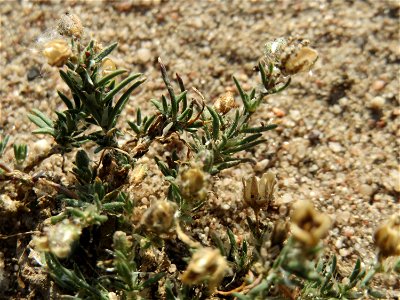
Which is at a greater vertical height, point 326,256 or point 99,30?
point 99,30

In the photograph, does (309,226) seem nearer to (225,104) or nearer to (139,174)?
(225,104)

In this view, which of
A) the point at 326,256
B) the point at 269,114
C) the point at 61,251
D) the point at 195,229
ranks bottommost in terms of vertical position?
the point at 326,256

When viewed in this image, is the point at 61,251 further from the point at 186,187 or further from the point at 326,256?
the point at 326,256

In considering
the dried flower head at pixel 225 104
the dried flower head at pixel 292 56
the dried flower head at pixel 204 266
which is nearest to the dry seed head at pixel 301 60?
the dried flower head at pixel 292 56

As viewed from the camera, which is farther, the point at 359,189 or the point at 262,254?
the point at 359,189

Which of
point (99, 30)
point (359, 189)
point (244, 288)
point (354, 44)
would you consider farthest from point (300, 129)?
point (99, 30)

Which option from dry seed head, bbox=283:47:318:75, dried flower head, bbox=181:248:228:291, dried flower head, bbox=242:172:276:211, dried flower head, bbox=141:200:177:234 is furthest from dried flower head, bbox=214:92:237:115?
dried flower head, bbox=181:248:228:291

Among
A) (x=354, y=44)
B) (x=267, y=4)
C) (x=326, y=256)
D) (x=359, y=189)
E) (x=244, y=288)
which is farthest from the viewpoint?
(x=267, y=4)

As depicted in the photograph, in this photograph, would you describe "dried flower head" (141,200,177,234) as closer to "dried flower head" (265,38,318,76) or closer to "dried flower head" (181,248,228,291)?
"dried flower head" (181,248,228,291)
